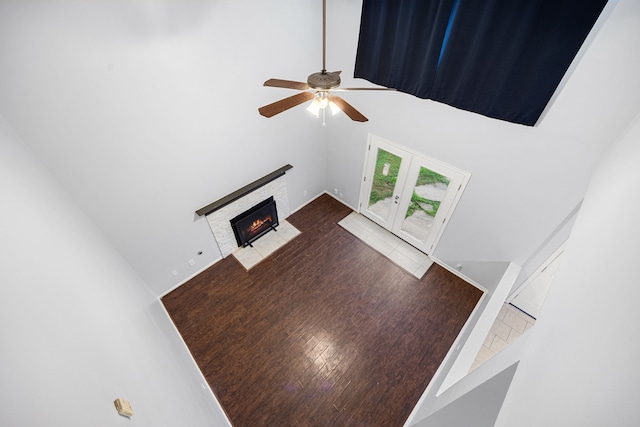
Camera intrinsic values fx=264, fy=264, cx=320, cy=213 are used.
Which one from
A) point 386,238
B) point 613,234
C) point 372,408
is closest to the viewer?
point 613,234

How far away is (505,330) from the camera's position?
13.6ft

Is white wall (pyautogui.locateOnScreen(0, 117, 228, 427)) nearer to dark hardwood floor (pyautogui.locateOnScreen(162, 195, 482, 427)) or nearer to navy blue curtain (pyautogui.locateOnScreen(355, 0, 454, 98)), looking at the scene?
dark hardwood floor (pyautogui.locateOnScreen(162, 195, 482, 427))

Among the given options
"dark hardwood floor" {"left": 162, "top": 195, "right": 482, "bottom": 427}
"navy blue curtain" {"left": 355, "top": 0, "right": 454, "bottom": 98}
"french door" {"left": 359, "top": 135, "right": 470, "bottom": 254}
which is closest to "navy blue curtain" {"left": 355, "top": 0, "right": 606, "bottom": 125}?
"navy blue curtain" {"left": 355, "top": 0, "right": 454, "bottom": 98}

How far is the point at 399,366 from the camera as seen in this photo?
3.86m

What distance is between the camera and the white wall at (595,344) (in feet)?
2.12

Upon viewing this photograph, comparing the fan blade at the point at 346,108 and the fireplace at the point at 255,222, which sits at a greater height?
the fan blade at the point at 346,108

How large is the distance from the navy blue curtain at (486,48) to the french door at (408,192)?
110cm

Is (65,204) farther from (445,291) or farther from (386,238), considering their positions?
(445,291)

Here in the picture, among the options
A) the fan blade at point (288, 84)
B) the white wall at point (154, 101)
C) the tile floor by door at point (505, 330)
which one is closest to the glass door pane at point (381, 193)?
the white wall at point (154, 101)

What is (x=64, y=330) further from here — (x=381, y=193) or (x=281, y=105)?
(x=381, y=193)

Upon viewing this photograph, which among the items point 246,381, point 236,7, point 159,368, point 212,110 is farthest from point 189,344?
point 236,7

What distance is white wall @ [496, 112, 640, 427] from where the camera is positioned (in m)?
0.65

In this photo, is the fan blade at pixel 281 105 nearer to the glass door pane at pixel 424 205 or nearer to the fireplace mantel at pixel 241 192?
the fireplace mantel at pixel 241 192

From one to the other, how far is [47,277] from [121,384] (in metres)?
0.70
